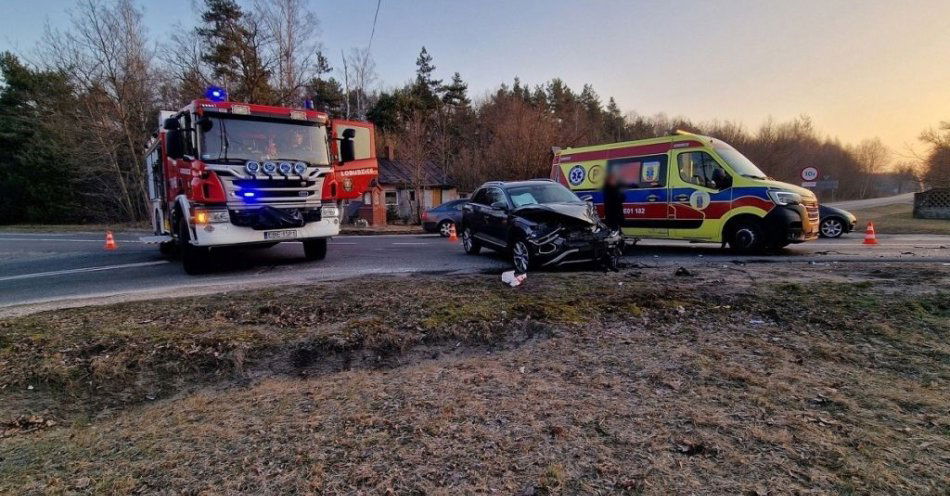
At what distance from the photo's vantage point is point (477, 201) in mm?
10727

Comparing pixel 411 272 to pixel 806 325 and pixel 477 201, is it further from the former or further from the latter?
pixel 806 325

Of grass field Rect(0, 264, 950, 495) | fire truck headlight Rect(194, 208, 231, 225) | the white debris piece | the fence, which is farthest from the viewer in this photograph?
the fence

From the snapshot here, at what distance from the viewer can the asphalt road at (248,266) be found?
284 inches

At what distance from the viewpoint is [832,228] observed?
50.0 ft

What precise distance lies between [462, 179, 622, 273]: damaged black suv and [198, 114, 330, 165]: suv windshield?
12.0ft

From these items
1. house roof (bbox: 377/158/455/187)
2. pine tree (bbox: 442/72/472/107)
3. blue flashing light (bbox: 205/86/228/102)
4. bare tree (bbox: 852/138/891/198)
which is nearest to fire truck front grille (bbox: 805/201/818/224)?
blue flashing light (bbox: 205/86/228/102)

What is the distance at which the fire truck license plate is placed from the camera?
851 cm

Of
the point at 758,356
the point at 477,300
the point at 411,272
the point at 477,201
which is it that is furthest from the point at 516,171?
the point at 758,356

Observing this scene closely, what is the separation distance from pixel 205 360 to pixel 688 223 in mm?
9993

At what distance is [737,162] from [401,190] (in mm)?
26744

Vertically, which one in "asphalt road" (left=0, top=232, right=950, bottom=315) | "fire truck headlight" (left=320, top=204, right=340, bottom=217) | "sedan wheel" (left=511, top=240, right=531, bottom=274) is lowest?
"asphalt road" (left=0, top=232, right=950, bottom=315)

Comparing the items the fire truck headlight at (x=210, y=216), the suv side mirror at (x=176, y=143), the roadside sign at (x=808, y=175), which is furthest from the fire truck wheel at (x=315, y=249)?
the roadside sign at (x=808, y=175)

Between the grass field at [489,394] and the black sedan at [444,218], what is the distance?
491 inches

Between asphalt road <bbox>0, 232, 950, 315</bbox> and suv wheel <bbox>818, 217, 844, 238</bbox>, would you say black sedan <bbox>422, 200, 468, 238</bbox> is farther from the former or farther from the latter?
suv wheel <bbox>818, 217, 844, 238</bbox>
